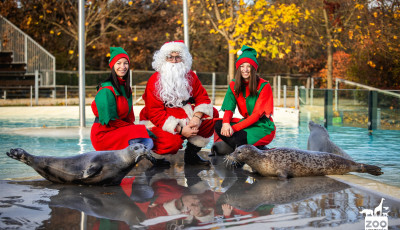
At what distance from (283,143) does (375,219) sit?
296 inches

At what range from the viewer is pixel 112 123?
247 inches

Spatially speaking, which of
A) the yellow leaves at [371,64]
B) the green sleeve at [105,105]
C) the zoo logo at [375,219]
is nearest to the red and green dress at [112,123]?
the green sleeve at [105,105]

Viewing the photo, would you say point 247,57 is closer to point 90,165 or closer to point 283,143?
point 90,165

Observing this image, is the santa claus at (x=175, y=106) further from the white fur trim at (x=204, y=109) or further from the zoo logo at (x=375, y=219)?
the zoo logo at (x=375, y=219)

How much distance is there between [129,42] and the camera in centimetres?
3128

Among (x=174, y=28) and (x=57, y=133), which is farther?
(x=174, y=28)

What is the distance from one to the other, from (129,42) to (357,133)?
2000 cm

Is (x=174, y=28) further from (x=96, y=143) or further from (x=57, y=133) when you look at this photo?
(x=96, y=143)

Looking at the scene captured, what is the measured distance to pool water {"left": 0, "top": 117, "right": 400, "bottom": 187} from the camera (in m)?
8.20

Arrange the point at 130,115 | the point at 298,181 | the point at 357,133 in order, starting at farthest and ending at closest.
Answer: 1. the point at 357,133
2. the point at 130,115
3. the point at 298,181

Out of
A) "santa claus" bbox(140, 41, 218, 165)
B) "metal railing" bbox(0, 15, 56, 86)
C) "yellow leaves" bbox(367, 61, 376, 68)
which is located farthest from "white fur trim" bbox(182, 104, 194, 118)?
"metal railing" bbox(0, 15, 56, 86)

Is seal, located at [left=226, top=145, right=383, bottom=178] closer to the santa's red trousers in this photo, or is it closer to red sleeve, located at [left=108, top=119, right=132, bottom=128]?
the santa's red trousers

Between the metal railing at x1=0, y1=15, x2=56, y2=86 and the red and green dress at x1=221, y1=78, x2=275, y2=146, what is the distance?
19231 mm

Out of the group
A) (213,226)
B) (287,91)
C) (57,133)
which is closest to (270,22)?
(287,91)
